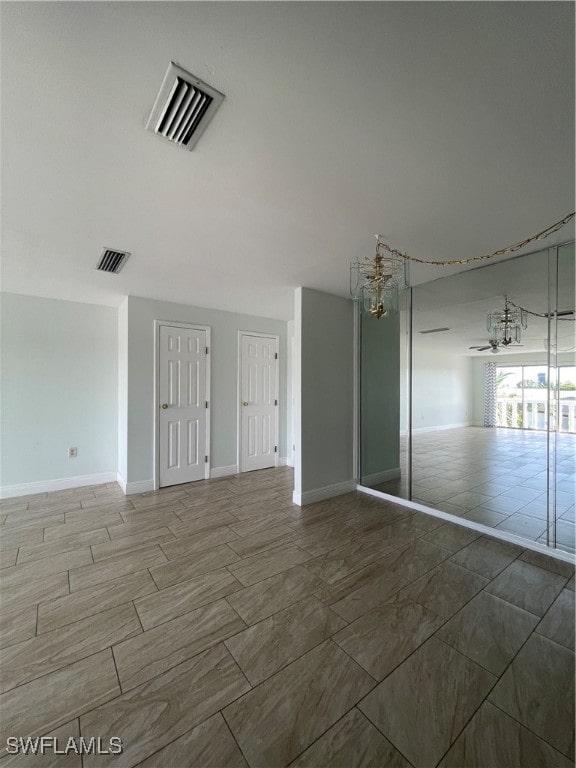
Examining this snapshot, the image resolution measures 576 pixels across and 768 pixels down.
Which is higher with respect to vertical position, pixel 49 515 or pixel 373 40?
pixel 373 40

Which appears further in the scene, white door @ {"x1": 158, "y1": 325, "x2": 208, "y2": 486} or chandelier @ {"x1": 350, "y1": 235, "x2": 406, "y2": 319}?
white door @ {"x1": 158, "y1": 325, "x2": 208, "y2": 486}

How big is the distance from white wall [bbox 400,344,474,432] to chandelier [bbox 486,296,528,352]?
2.43ft

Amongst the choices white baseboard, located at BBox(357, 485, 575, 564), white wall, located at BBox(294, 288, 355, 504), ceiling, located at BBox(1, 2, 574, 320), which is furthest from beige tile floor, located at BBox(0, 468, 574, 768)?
ceiling, located at BBox(1, 2, 574, 320)

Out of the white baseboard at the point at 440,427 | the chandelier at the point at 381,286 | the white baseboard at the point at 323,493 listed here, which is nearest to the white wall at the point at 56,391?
the white baseboard at the point at 323,493

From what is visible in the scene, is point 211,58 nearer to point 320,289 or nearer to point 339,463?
point 320,289

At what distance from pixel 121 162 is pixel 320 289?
2450 mm

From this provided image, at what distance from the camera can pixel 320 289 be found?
3.65 m

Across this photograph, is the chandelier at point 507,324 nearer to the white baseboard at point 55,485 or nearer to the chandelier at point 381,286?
the chandelier at point 381,286

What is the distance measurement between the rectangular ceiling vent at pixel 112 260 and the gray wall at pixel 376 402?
9.37 ft

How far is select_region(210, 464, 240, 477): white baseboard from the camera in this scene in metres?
4.59

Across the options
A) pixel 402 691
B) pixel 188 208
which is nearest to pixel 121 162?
pixel 188 208

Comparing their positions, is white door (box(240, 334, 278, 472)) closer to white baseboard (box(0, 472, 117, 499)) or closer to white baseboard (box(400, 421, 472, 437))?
white baseboard (box(0, 472, 117, 499))

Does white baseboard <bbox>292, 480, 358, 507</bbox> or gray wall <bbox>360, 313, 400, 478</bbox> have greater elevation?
gray wall <bbox>360, 313, 400, 478</bbox>

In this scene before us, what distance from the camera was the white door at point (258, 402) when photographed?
4898 mm
